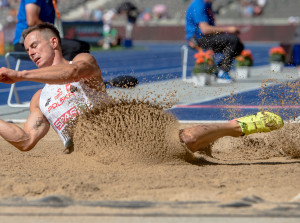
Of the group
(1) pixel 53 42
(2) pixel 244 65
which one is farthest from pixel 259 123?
(2) pixel 244 65

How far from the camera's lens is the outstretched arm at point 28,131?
13.7 feet

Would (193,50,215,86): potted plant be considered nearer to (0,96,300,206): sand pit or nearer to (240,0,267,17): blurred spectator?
(0,96,300,206): sand pit

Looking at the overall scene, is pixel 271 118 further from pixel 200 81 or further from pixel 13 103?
pixel 200 81

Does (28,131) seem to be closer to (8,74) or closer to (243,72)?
(8,74)

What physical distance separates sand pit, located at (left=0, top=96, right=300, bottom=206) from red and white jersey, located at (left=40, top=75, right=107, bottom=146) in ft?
0.38

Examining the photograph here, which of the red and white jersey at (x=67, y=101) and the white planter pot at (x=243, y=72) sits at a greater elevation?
the red and white jersey at (x=67, y=101)

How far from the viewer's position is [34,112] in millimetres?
4359

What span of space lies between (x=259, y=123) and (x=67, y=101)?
4.91ft

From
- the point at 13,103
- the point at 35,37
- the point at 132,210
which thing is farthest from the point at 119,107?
the point at 13,103

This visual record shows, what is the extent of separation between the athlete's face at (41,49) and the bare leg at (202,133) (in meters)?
1.18

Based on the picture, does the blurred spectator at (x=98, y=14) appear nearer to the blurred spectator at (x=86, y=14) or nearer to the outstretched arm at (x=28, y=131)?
the blurred spectator at (x=86, y=14)

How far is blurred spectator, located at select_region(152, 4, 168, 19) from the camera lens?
36969mm

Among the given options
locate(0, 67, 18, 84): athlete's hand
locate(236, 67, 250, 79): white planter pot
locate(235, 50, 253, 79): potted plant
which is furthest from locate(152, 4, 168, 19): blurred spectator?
locate(0, 67, 18, 84): athlete's hand

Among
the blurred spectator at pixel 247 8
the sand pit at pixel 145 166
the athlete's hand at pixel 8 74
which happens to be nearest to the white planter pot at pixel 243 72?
the sand pit at pixel 145 166
